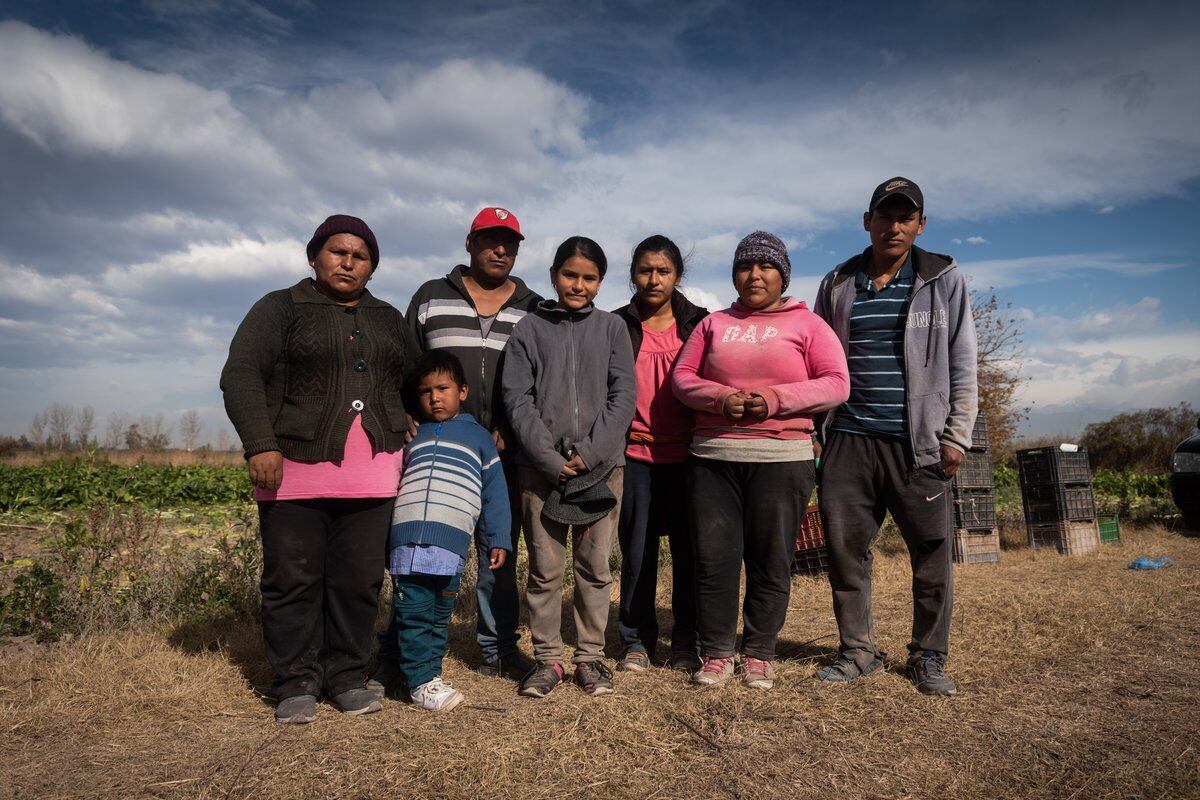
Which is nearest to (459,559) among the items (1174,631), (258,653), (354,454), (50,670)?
(354,454)

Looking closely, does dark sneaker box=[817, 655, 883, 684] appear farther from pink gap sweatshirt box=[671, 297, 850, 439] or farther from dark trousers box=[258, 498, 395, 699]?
dark trousers box=[258, 498, 395, 699]

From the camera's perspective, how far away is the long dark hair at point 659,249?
3.83 m

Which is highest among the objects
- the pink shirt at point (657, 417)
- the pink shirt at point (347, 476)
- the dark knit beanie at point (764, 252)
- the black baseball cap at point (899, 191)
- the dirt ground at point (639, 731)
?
the black baseball cap at point (899, 191)

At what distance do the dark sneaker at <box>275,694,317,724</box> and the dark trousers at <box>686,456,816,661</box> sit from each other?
1800mm

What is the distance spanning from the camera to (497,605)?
3.80m

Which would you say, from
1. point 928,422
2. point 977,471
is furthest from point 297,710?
point 977,471

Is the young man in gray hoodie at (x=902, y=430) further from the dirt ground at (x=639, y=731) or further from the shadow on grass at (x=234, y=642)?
the shadow on grass at (x=234, y=642)

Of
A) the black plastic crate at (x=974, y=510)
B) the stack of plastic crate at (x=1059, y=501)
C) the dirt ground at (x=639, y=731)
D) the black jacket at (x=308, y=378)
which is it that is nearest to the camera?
the dirt ground at (x=639, y=731)

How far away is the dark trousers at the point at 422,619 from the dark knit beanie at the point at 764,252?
205cm

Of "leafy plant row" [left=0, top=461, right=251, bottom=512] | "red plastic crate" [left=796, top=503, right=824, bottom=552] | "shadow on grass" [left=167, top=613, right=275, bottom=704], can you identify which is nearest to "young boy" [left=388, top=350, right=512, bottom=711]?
"shadow on grass" [left=167, top=613, right=275, bottom=704]

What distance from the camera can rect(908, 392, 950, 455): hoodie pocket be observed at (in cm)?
350

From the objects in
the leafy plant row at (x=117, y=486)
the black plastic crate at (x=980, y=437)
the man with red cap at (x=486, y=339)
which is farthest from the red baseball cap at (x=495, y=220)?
the leafy plant row at (x=117, y=486)

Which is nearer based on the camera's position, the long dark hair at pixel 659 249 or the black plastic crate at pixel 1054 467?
the long dark hair at pixel 659 249

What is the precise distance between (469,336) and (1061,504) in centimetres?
751
